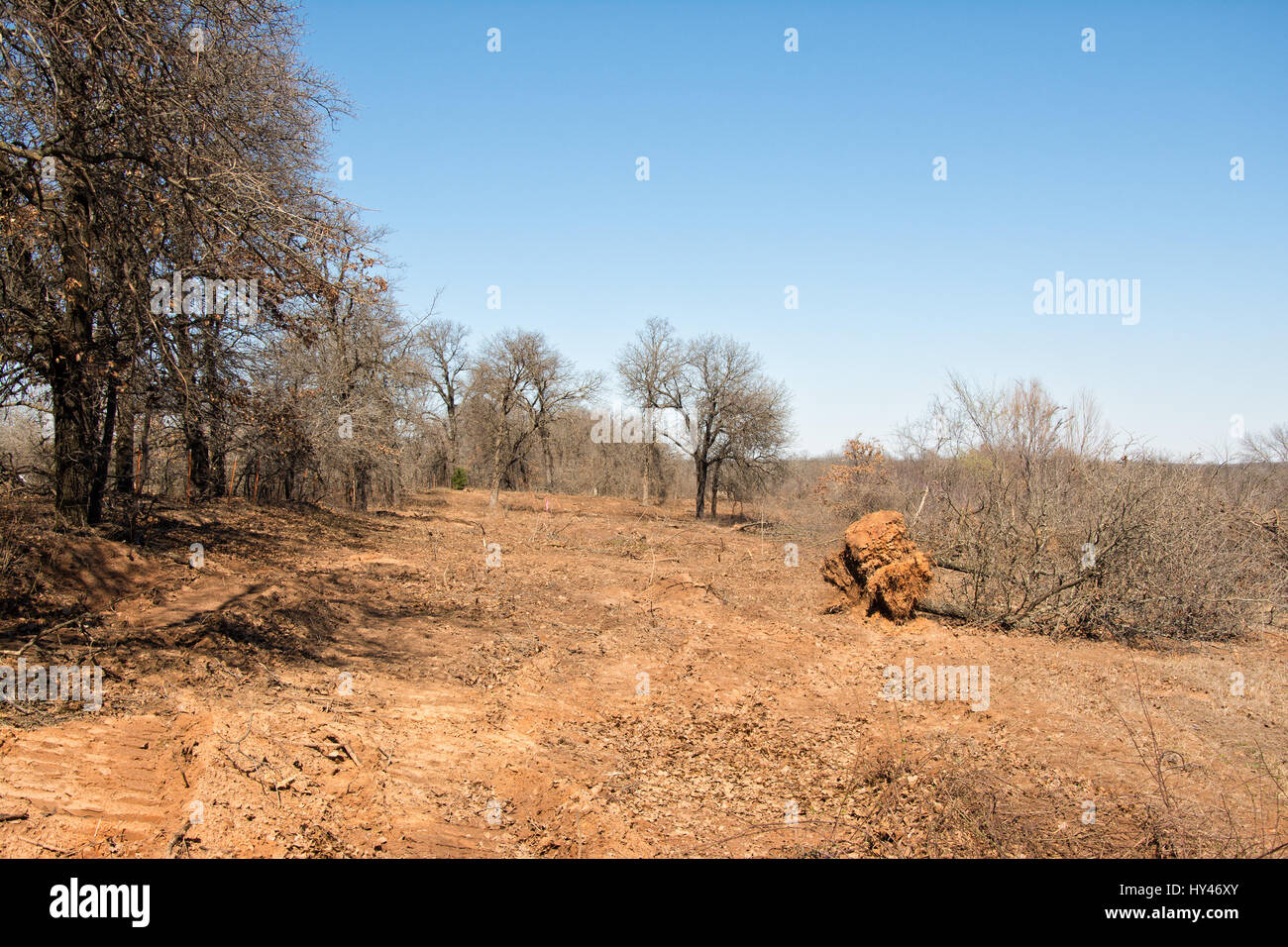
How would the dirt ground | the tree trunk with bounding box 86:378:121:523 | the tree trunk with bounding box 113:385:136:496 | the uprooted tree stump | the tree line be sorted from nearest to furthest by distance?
the dirt ground
the tree line
the tree trunk with bounding box 86:378:121:523
the tree trunk with bounding box 113:385:136:496
the uprooted tree stump

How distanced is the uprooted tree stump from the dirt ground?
1.64 ft

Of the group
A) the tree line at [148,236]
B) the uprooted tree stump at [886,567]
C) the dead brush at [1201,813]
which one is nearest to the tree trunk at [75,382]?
the tree line at [148,236]

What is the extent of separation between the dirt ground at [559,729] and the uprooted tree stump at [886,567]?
50cm

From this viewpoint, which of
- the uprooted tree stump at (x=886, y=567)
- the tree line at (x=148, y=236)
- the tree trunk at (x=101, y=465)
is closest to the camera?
the tree line at (x=148, y=236)

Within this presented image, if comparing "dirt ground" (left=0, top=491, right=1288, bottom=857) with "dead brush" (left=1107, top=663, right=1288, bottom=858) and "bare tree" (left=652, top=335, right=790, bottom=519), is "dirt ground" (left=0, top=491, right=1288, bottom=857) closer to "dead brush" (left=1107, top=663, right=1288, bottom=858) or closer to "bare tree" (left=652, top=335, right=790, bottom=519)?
"dead brush" (left=1107, top=663, right=1288, bottom=858)

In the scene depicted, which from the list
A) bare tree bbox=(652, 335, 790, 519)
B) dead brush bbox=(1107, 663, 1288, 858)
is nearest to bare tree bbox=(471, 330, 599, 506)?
bare tree bbox=(652, 335, 790, 519)

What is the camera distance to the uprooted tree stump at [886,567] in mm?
11797

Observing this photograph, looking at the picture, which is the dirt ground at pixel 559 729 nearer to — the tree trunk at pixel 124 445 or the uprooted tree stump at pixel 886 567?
the uprooted tree stump at pixel 886 567

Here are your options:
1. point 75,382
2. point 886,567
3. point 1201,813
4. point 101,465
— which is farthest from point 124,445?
point 1201,813

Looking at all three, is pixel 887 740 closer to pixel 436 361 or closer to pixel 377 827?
pixel 377 827

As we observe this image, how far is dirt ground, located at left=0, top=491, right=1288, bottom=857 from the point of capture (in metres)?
4.61

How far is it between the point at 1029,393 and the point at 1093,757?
19379 millimetres

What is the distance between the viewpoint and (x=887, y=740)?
707cm
